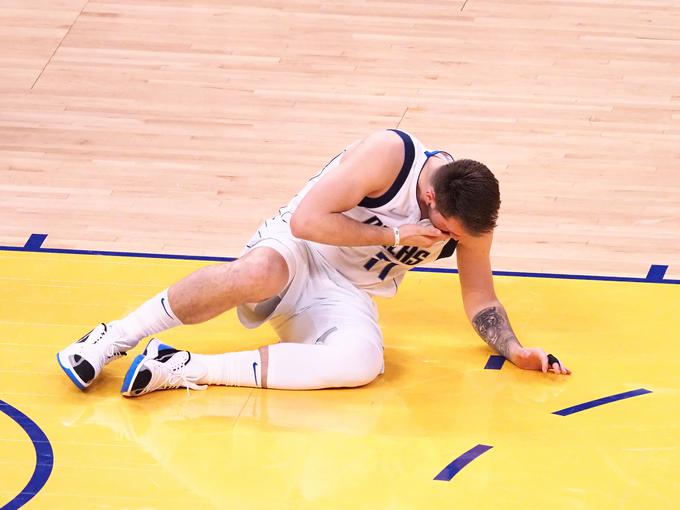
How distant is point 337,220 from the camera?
14.4 feet

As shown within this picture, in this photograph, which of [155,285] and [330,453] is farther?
[155,285]

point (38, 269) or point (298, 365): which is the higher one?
point (298, 365)

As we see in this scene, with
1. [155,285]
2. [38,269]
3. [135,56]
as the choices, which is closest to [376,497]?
[155,285]

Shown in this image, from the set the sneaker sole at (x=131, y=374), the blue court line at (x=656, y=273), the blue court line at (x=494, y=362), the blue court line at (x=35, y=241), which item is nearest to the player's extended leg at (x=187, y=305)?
the sneaker sole at (x=131, y=374)

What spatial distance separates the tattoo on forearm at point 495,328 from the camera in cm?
478

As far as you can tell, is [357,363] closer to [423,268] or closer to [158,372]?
[158,372]

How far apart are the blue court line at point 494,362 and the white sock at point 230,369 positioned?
885 mm

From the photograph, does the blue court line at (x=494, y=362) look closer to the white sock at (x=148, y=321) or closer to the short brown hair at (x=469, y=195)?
the short brown hair at (x=469, y=195)

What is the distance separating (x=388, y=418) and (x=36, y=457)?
1195 millimetres

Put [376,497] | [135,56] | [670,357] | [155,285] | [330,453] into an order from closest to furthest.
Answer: [376,497], [330,453], [670,357], [155,285], [135,56]

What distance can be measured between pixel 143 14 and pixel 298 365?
4.58 metres

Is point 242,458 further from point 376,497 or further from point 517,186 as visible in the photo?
point 517,186

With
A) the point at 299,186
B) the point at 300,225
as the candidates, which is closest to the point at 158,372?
the point at 300,225

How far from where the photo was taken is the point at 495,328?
15.8 feet
